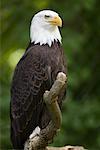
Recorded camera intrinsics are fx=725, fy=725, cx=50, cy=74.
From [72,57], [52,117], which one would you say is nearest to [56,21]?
[52,117]

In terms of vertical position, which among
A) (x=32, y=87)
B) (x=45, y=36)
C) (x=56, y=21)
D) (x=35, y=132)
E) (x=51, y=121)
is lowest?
(x=35, y=132)

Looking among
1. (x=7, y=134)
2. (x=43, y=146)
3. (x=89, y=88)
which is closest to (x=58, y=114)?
(x=43, y=146)

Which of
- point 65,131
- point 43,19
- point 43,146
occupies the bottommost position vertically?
point 65,131

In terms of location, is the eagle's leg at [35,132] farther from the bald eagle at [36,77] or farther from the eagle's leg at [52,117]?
the eagle's leg at [52,117]

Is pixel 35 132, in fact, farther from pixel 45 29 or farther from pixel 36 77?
pixel 45 29

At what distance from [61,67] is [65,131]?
2.28 meters

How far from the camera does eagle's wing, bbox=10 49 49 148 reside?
19.1ft

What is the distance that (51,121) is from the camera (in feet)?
17.0

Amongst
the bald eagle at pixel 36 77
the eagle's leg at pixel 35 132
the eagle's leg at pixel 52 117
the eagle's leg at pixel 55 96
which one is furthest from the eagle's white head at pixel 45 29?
the eagle's leg at pixel 55 96

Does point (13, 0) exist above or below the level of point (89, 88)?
above

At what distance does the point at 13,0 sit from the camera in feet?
28.3

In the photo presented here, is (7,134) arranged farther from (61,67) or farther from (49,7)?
(61,67)

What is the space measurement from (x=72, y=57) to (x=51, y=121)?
9.57 ft

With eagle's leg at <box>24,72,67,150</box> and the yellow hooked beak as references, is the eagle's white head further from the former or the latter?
eagle's leg at <box>24,72,67,150</box>
